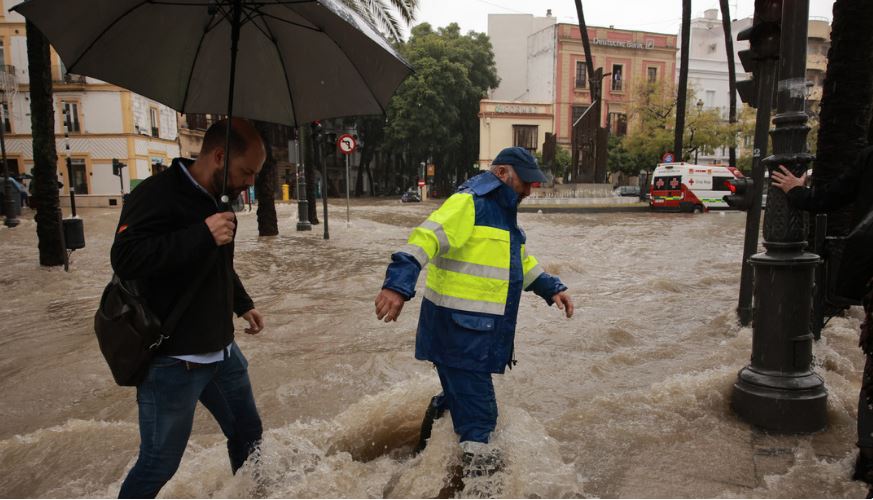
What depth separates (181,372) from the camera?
2.31 meters

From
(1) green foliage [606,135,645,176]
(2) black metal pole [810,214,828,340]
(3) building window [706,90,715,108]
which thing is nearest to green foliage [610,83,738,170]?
(1) green foliage [606,135,645,176]

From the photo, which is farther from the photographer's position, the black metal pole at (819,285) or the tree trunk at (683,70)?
the tree trunk at (683,70)

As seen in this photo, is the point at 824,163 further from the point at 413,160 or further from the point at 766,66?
the point at 413,160

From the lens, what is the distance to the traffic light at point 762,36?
5.53 meters

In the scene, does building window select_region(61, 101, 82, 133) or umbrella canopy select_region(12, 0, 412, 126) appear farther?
building window select_region(61, 101, 82, 133)

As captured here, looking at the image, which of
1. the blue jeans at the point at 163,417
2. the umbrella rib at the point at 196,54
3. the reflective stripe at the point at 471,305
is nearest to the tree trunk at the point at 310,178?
the umbrella rib at the point at 196,54

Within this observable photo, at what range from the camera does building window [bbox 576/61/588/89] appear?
164 ft

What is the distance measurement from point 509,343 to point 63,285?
8614 mm

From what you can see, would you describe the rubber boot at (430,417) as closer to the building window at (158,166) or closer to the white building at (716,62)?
the building window at (158,166)

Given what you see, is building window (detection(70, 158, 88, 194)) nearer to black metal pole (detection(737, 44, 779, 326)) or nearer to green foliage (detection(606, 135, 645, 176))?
green foliage (detection(606, 135, 645, 176))

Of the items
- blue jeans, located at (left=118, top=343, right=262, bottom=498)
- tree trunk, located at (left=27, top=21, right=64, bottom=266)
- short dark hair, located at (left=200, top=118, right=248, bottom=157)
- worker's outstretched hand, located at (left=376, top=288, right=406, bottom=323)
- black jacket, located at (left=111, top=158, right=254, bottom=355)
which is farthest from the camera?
tree trunk, located at (left=27, top=21, right=64, bottom=266)

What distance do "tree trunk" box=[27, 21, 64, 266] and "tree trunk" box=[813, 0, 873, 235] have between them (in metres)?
10.6

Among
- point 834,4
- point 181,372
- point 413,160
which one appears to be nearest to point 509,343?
point 181,372

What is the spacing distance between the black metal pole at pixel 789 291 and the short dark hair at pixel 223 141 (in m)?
3.28
